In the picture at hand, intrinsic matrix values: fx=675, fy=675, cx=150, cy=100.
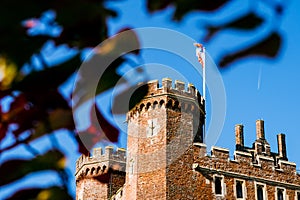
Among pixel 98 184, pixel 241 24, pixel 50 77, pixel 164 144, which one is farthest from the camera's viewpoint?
pixel 98 184

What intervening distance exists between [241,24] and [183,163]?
82.2ft

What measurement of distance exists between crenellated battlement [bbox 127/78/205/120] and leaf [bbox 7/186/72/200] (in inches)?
971

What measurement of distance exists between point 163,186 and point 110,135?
23.6 meters

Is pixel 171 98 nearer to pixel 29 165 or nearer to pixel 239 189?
pixel 239 189

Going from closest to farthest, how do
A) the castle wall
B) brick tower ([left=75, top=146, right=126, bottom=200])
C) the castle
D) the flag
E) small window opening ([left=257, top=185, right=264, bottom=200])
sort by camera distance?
1. the castle
2. the castle wall
3. small window opening ([left=257, top=185, right=264, bottom=200])
4. the flag
5. brick tower ([left=75, top=146, right=126, bottom=200])

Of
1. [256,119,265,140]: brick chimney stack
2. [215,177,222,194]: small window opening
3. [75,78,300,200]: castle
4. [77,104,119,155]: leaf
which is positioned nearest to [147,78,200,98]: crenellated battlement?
[75,78,300,200]: castle

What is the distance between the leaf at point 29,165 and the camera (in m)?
1.27

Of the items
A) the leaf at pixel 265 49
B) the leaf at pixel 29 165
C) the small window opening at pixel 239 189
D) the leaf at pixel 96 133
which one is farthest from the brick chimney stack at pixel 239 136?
the leaf at pixel 265 49

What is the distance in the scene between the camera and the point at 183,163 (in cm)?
2594

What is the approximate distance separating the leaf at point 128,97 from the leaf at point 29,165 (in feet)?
0.95

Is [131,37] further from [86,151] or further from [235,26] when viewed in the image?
[86,151]

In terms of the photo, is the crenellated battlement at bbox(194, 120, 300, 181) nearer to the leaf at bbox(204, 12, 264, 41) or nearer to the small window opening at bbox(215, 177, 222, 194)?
the small window opening at bbox(215, 177, 222, 194)

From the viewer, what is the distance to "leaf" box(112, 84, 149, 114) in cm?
155

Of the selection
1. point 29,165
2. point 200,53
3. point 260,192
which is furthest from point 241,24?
point 200,53
